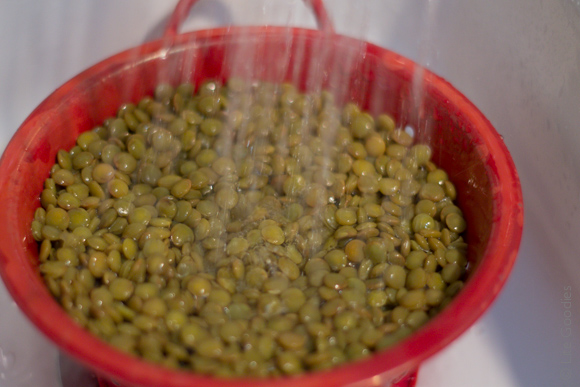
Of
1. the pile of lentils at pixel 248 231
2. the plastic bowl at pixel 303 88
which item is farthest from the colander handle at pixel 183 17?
the pile of lentils at pixel 248 231

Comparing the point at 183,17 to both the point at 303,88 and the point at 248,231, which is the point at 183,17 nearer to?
the point at 303,88

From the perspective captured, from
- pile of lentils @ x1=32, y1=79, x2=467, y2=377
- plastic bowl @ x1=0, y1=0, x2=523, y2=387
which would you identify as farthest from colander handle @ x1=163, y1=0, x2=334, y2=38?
pile of lentils @ x1=32, y1=79, x2=467, y2=377

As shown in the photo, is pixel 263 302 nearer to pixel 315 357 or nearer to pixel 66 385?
pixel 315 357

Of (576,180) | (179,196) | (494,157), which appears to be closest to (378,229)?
(494,157)

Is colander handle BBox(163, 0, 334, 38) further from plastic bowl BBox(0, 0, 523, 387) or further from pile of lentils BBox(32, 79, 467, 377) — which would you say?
pile of lentils BBox(32, 79, 467, 377)

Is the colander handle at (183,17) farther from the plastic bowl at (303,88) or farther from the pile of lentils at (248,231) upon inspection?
the pile of lentils at (248,231)

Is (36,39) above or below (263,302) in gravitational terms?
above

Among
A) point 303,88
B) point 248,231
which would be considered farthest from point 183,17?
point 248,231
